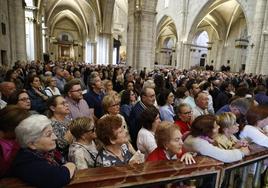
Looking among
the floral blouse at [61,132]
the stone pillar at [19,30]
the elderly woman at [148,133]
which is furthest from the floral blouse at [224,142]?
the stone pillar at [19,30]

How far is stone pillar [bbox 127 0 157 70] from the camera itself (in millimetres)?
13273

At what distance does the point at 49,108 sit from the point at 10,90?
7.20 ft

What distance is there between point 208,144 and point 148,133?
101 cm

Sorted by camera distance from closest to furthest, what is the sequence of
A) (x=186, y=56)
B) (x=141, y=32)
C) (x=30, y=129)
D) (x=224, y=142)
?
1. (x=30, y=129)
2. (x=224, y=142)
3. (x=141, y=32)
4. (x=186, y=56)

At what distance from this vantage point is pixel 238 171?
2.14 meters

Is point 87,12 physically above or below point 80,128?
above

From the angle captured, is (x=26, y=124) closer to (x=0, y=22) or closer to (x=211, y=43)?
(x=0, y=22)

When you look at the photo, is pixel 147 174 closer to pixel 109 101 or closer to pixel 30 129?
pixel 30 129

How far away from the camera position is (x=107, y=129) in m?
2.25

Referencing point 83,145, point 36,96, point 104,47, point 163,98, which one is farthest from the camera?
point 104,47

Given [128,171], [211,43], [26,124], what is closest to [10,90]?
[26,124]

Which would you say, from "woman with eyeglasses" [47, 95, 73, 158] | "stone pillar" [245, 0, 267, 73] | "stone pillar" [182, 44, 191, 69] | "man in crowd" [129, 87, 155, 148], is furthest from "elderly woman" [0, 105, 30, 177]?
"stone pillar" [182, 44, 191, 69]

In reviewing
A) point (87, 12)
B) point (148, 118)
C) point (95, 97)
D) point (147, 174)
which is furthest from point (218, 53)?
point (147, 174)

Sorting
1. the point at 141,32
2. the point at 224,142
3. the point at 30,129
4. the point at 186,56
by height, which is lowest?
the point at 224,142
